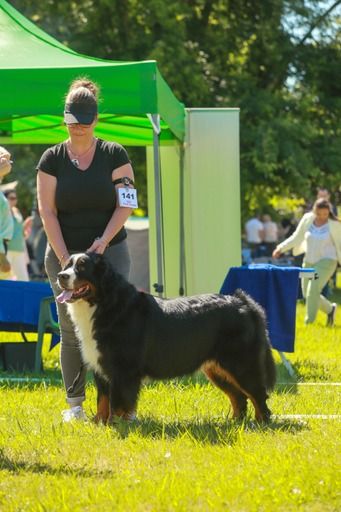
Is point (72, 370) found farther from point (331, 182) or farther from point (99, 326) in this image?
point (331, 182)

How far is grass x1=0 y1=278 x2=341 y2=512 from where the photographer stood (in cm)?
419

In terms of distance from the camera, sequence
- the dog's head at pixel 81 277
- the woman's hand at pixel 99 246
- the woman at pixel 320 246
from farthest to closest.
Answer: the woman at pixel 320 246
the woman's hand at pixel 99 246
the dog's head at pixel 81 277

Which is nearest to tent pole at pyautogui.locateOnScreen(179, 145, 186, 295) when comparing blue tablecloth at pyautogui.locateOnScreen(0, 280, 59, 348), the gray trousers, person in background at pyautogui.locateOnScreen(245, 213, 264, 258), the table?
blue tablecloth at pyautogui.locateOnScreen(0, 280, 59, 348)

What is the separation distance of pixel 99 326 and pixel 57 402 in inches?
49.4

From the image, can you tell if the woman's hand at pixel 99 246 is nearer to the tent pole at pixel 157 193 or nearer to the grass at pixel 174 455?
the grass at pixel 174 455

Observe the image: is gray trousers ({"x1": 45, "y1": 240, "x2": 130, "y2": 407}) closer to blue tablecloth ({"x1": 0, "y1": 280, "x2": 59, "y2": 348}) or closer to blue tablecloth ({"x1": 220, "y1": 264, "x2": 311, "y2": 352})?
blue tablecloth ({"x1": 220, "y1": 264, "x2": 311, "y2": 352})

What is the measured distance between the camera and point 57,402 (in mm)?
6664

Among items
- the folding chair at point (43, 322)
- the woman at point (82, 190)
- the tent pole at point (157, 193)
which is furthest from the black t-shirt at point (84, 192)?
the folding chair at point (43, 322)

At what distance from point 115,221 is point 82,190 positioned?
27 cm

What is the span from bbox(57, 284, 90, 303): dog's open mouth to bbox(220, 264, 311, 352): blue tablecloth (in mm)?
2454

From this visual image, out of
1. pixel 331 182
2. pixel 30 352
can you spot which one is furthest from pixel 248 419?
pixel 331 182

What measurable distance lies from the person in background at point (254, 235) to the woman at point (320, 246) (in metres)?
13.3

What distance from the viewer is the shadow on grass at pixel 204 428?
5.34 meters

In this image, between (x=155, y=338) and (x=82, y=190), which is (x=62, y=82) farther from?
(x=155, y=338)
